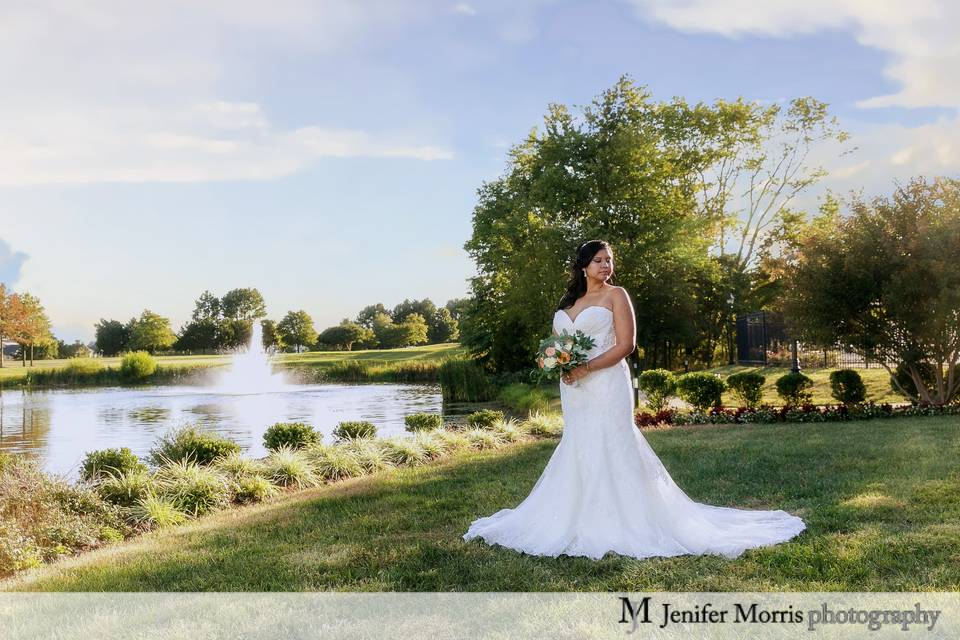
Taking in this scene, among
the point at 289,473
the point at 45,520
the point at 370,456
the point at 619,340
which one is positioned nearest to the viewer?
the point at 619,340

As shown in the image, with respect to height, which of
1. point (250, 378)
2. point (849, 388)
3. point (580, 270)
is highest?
point (580, 270)

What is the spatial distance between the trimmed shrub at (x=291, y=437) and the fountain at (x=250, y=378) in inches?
838

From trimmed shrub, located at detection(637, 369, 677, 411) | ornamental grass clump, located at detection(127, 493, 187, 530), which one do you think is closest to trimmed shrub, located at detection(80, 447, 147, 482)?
ornamental grass clump, located at detection(127, 493, 187, 530)

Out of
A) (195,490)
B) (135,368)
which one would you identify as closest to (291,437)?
(195,490)

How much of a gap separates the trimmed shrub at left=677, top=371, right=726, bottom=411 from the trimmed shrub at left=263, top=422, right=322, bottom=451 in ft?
28.1

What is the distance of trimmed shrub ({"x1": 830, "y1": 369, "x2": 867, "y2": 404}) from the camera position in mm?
16438

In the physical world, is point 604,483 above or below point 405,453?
above

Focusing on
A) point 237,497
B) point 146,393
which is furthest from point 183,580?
point 146,393

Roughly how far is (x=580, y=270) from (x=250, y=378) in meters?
38.8

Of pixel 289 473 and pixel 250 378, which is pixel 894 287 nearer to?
pixel 289 473

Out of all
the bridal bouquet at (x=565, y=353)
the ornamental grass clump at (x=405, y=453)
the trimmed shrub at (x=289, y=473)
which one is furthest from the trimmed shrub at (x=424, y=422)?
the bridal bouquet at (x=565, y=353)

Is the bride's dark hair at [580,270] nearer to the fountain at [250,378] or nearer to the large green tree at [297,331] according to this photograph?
the fountain at [250,378]

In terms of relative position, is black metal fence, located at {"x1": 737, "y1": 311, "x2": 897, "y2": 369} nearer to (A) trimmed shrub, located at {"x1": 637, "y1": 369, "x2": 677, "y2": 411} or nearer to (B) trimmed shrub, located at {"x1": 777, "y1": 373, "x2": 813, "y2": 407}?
(B) trimmed shrub, located at {"x1": 777, "y1": 373, "x2": 813, "y2": 407}

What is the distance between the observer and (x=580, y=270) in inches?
250
